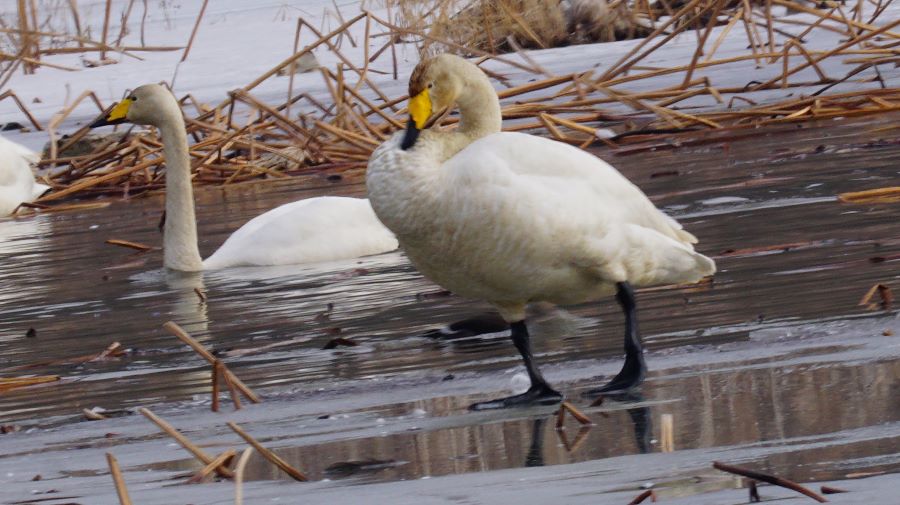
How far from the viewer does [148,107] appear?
8.77 m

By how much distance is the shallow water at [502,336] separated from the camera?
379 centimetres

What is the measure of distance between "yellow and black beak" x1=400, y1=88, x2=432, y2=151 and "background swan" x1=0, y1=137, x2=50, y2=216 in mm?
6880

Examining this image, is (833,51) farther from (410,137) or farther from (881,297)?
(410,137)

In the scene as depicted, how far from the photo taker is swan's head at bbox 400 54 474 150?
14.9ft

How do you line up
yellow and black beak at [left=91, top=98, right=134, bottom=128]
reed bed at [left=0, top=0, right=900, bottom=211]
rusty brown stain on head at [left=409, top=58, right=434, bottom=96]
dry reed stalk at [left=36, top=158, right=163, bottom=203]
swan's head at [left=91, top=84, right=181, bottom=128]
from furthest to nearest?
1. dry reed stalk at [left=36, top=158, right=163, bottom=203]
2. reed bed at [left=0, top=0, right=900, bottom=211]
3. yellow and black beak at [left=91, top=98, right=134, bottom=128]
4. swan's head at [left=91, top=84, right=181, bottom=128]
5. rusty brown stain on head at [left=409, top=58, right=434, bottom=96]

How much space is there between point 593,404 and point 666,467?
86 cm

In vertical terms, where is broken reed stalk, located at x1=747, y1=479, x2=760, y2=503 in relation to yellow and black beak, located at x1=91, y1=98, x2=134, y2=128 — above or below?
below

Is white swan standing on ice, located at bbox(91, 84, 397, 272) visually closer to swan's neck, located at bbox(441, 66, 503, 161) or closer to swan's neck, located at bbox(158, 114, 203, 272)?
swan's neck, located at bbox(158, 114, 203, 272)

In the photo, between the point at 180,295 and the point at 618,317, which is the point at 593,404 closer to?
the point at 618,317

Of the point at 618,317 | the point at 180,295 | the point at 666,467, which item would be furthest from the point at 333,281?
the point at 666,467

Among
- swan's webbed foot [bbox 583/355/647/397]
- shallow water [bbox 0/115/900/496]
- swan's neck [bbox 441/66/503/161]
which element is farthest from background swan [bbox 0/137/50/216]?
swan's webbed foot [bbox 583/355/647/397]

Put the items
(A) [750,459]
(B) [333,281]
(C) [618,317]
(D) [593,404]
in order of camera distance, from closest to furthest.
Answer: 1. (A) [750,459]
2. (D) [593,404]
3. (C) [618,317]
4. (B) [333,281]

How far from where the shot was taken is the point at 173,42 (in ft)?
75.0

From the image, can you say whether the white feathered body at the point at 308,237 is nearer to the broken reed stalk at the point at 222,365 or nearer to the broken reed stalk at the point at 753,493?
the broken reed stalk at the point at 222,365
